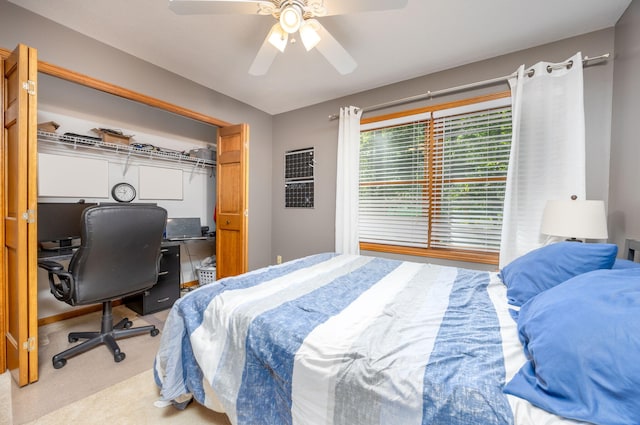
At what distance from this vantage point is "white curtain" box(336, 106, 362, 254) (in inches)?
125

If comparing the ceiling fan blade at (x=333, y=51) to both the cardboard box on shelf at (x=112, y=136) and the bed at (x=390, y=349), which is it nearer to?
the bed at (x=390, y=349)

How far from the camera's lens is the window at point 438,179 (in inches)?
97.8

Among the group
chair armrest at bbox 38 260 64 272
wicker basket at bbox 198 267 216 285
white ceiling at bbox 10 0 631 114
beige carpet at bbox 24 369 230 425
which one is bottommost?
beige carpet at bbox 24 369 230 425

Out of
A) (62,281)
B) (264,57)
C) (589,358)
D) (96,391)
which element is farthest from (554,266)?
(62,281)

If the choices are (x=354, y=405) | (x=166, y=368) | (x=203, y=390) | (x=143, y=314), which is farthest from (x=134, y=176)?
(x=354, y=405)

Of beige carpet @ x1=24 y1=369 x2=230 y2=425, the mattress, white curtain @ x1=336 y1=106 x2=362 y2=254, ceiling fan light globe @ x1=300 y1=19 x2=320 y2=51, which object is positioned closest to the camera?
the mattress

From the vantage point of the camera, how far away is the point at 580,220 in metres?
1.73

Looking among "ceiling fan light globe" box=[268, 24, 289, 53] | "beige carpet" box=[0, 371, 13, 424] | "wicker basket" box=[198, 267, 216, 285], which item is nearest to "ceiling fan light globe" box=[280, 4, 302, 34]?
"ceiling fan light globe" box=[268, 24, 289, 53]

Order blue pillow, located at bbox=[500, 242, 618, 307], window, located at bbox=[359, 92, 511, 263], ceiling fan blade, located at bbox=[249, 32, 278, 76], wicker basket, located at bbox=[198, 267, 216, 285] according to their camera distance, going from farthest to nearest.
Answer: wicker basket, located at bbox=[198, 267, 216, 285] → window, located at bbox=[359, 92, 511, 263] → ceiling fan blade, located at bbox=[249, 32, 278, 76] → blue pillow, located at bbox=[500, 242, 618, 307]

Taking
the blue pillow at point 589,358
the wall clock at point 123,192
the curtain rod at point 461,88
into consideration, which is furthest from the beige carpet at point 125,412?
the curtain rod at point 461,88

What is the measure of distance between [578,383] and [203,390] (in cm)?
148

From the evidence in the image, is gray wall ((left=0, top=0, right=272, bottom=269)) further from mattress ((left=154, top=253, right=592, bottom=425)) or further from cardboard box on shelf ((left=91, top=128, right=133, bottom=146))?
mattress ((left=154, top=253, right=592, bottom=425))

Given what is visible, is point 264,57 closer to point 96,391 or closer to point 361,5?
point 361,5

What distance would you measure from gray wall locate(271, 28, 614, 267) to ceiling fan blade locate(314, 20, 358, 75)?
1.20 meters
